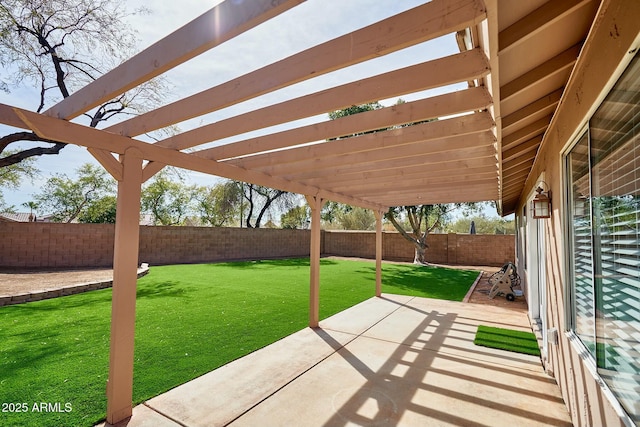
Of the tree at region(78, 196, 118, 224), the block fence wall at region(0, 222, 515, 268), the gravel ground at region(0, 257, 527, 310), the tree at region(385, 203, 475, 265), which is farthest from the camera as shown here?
the tree at region(78, 196, 118, 224)

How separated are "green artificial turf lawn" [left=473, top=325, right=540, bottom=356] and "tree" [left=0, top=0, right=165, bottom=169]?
1077 cm

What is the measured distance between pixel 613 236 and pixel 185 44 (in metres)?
2.53

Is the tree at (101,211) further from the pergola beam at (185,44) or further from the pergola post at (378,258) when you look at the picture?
the pergola beam at (185,44)

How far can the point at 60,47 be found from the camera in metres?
9.33

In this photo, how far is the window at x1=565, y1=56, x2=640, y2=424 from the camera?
138 cm

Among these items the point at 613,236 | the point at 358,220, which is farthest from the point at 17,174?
the point at 358,220

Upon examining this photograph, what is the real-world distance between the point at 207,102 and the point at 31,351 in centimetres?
418

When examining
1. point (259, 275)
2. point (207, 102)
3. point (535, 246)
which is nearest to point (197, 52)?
point (207, 102)

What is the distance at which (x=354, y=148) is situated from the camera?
3.38 m

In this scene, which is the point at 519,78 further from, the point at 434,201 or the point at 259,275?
the point at 259,275

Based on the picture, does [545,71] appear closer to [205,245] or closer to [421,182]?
[421,182]

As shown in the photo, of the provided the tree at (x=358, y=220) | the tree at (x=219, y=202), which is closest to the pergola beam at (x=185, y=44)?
the tree at (x=219, y=202)

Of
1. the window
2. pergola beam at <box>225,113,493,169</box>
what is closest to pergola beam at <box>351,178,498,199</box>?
pergola beam at <box>225,113,493,169</box>

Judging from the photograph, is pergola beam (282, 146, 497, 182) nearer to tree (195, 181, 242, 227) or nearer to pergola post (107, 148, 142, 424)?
pergola post (107, 148, 142, 424)
